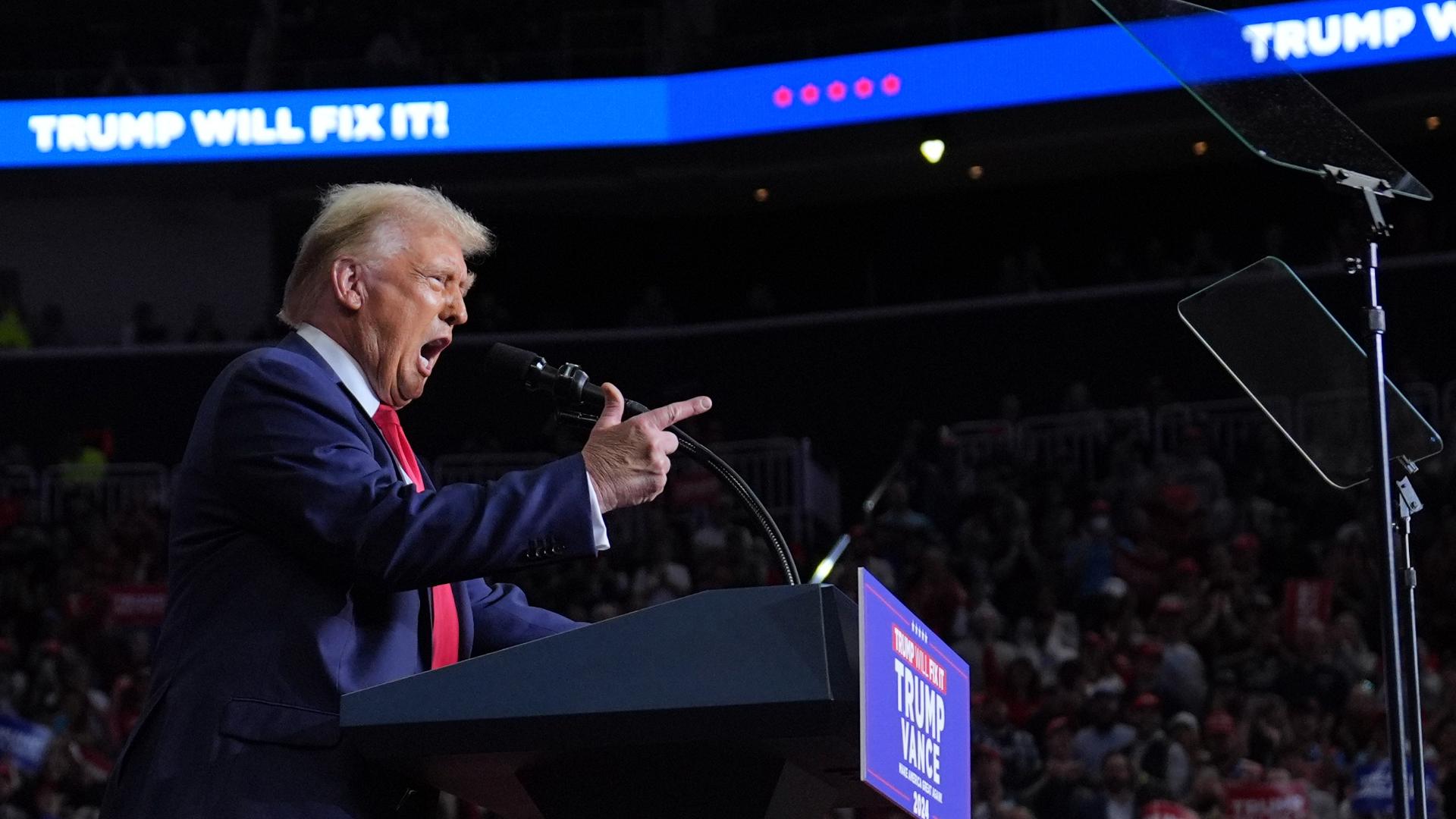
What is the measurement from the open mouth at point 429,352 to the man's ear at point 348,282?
A: 86mm

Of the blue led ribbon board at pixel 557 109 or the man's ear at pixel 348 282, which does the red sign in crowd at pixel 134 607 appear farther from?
the man's ear at pixel 348 282

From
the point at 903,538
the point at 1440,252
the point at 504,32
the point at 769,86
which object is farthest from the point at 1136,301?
the point at 504,32

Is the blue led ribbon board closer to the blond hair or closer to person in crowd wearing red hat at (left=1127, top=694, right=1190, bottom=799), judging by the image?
person in crowd wearing red hat at (left=1127, top=694, right=1190, bottom=799)

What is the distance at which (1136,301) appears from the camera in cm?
1235

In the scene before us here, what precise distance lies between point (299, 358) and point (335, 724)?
414 mm

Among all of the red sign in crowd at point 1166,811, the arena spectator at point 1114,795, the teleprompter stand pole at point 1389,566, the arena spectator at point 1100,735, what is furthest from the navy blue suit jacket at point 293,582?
the arena spectator at point 1100,735

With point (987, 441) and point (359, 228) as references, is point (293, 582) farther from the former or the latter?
point (987, 441)

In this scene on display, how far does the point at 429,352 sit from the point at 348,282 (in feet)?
0.40

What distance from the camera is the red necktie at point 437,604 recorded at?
81.2 inches

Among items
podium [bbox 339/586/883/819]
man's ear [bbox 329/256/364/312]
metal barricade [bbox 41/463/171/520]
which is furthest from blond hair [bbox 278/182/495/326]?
metal barricade [bbox 41/463/171/520]


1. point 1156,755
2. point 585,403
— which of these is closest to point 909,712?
point 585,403

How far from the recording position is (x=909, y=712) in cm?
180

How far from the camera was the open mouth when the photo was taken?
215 cm

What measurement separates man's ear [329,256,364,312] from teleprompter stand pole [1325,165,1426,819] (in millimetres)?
1264
